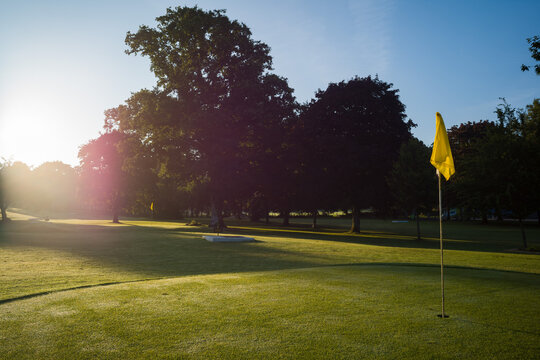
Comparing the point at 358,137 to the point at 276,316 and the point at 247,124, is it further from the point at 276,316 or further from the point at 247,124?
the point at 276,316

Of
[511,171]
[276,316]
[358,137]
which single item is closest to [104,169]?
[358,137]

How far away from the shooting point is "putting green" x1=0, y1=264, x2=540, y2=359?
4.94 metres

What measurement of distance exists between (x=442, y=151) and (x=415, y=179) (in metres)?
27.3

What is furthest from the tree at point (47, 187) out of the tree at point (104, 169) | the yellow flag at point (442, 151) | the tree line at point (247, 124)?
the yellow flag at point (442, 151)

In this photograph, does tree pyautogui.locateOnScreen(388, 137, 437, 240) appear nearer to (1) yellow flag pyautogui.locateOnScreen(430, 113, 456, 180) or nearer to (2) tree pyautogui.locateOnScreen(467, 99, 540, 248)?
(2) tree pyautogui.locateOnScreen(467, 99, 540, 248)

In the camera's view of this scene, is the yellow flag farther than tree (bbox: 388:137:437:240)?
No

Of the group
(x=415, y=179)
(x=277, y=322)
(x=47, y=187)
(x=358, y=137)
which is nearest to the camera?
(x=277, y=322)

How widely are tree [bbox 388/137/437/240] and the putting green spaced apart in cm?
2410

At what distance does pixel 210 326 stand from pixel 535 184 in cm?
2543

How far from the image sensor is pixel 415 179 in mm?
32750

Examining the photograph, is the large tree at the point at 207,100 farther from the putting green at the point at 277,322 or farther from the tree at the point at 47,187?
the tree at the point at 47,187

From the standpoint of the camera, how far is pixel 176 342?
524cm

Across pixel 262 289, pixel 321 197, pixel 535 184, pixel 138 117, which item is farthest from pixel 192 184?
pixel 262 289

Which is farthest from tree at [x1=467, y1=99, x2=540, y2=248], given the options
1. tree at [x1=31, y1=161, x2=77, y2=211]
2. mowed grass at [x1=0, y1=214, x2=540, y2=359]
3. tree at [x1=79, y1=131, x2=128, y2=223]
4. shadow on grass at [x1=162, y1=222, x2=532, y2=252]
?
tree at [x1=31, y1=161, x2=77, y2=211]
